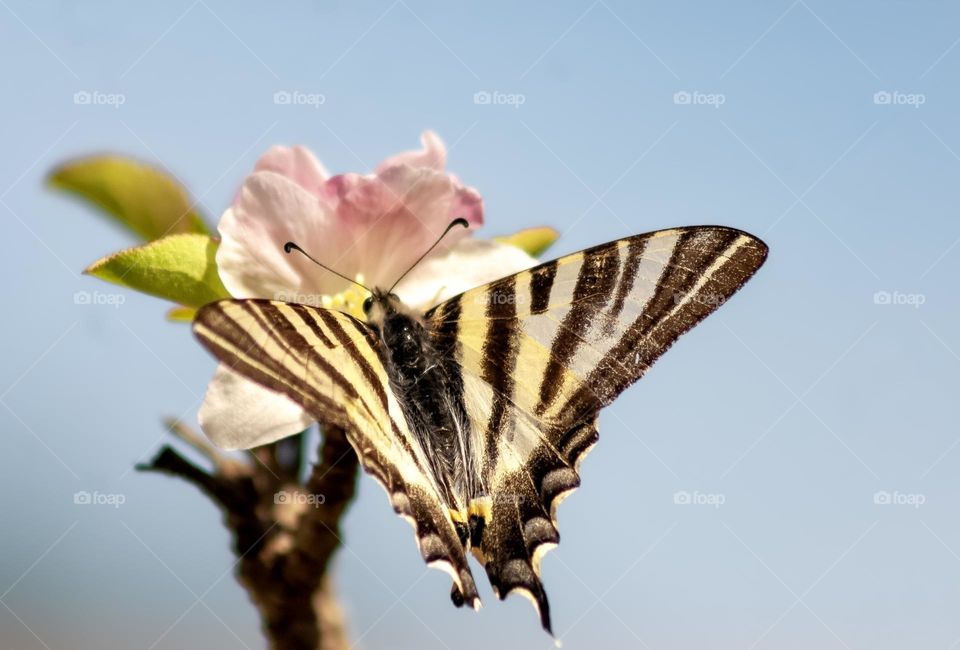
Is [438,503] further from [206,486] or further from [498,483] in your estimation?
[206,486]

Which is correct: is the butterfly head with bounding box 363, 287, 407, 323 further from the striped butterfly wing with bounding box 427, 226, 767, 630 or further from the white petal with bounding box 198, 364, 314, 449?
the white petal with bounding box 198, 364, 314, 449

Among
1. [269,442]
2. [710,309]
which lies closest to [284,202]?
[269,442]

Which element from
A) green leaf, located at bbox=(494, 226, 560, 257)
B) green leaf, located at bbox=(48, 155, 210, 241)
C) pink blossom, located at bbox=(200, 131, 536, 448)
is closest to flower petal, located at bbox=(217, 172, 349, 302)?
pink blossom, located at bbox=(200, 131, 536, 448)

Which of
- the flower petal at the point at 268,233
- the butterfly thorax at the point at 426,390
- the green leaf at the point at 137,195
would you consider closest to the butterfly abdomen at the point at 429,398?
the butterfly thorax at the point at 426,390

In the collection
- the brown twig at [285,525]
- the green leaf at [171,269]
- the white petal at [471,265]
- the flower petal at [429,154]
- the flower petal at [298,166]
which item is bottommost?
the brown twig at [285,525]

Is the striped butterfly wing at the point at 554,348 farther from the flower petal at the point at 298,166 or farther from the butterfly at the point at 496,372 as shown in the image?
the flower petal at the point at 298,166

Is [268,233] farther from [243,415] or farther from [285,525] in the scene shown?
[285,525]
